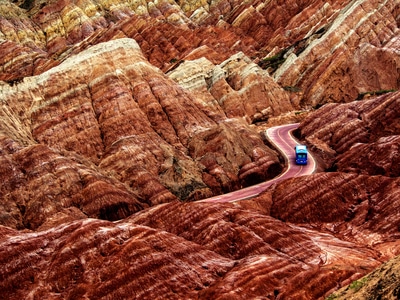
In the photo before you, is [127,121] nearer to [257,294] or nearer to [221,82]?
[221,82]

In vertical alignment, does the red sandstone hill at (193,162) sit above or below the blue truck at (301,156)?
above

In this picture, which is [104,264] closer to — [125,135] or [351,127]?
[125,135]

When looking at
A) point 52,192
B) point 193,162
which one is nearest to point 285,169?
point 193,162

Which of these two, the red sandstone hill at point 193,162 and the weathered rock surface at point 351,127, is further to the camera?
the weathered rock surface at point 351,127

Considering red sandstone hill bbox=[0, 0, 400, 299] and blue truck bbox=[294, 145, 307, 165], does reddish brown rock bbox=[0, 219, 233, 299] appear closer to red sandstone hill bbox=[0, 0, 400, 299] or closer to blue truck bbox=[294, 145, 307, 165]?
red sandstone hill bbox=[0, 0, 400, 299]

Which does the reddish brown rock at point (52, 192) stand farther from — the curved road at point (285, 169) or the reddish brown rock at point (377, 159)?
the reddish brown rock at point (377, 159)

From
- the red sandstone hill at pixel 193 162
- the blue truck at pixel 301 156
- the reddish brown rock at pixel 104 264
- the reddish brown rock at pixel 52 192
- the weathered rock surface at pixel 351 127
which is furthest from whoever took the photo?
the blue truck at pixel 301 156

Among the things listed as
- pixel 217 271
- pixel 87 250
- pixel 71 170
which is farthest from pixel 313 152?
pixel 87 250

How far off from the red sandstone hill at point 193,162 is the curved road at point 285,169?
5.61 ft

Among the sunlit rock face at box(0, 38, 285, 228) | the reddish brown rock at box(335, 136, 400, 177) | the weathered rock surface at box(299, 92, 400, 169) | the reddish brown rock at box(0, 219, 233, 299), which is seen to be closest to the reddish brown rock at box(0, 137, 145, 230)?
the sunlit rock face at box(0, 38, 285, 228)

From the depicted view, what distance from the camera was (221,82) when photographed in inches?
3265

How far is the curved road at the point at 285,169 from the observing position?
1948 inches

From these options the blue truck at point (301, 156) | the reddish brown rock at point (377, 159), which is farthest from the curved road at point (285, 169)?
the reddish brown rock at point (377, 159)

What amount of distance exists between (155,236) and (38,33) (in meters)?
121
